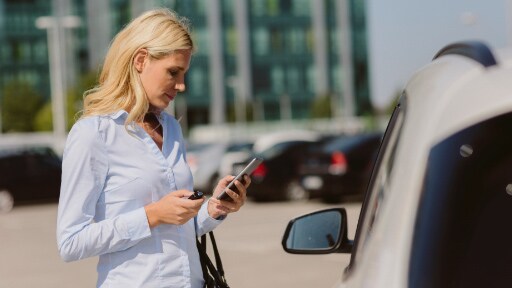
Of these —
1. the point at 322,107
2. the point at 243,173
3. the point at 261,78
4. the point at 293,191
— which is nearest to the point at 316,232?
the point at 243,173

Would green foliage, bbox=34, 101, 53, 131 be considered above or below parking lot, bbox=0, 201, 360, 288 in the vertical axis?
below

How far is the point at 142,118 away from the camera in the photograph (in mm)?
3021

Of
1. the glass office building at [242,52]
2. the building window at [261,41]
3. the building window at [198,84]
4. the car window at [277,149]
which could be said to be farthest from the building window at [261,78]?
the car window at [277,149]

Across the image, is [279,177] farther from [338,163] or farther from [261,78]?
[261,78]

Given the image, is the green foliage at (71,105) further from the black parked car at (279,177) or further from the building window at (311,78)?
the building window at (311,78)

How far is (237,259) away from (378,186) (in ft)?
36.8

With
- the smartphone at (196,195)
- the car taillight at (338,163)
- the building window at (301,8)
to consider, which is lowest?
the building window at (301,8)

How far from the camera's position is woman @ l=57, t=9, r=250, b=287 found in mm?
2893

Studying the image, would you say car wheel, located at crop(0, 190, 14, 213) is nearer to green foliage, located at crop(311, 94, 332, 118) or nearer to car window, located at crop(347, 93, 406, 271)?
car window, located at crop(347, 93, 406, 271)

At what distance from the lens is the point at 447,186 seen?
1865 mm

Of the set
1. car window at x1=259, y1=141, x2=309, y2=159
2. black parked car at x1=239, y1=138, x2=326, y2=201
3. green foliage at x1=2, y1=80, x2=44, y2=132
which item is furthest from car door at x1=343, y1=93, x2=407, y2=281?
green foliage at x1=2, y1=80, x2=44, y2=132

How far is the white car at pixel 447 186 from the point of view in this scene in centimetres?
181

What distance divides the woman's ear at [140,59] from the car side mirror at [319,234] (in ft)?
2.04

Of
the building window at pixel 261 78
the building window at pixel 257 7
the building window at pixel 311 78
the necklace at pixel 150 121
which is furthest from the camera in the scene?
the building window at pixel 311 78
